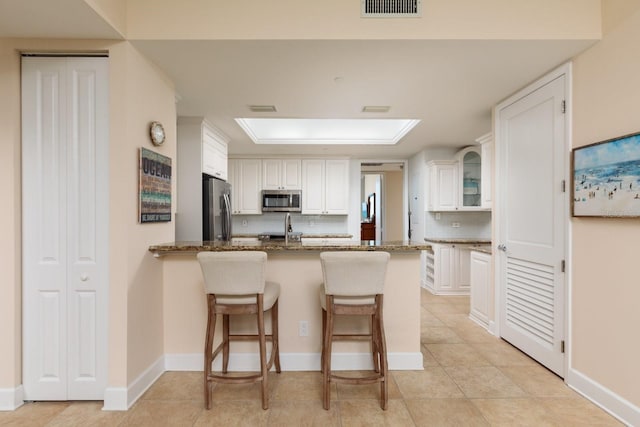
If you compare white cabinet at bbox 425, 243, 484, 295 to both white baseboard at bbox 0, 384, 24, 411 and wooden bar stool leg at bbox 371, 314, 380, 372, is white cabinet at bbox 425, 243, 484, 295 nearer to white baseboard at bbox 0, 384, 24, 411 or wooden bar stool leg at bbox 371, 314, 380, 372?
wooden bar stool leg at bbox 371, 314, 380, 372

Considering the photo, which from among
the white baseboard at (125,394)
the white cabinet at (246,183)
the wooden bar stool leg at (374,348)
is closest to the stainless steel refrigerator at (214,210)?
the white baseboard at (125,394)

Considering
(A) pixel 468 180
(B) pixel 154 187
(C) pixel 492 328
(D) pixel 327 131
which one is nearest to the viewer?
(B) pixel 154 187

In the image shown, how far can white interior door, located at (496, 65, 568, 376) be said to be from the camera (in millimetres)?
2340

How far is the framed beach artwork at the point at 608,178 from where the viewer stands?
5.83 feet

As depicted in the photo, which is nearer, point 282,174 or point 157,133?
point 157,133

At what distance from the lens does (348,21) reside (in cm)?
198

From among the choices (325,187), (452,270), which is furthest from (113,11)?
(452,270)

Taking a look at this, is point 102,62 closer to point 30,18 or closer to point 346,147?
point 30,18

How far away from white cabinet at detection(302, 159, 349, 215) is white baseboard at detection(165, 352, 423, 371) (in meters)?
3.26

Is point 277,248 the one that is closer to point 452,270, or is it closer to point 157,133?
point 157,133

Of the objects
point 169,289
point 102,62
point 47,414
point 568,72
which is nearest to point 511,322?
point 568,72

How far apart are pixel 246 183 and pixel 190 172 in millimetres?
2100

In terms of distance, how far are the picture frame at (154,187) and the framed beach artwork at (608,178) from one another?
3.00m

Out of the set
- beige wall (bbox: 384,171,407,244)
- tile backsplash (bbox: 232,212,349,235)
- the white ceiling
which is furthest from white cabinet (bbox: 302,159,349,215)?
beige wall (bbox: 384,171,407,244)
